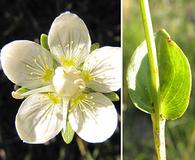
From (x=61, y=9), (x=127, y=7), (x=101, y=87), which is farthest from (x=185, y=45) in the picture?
(x=101, y=87)

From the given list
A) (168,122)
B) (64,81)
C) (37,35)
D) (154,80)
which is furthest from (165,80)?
(168,122)

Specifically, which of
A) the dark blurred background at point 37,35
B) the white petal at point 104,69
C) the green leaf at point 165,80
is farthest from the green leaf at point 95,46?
the dark blurred background at point 37,35

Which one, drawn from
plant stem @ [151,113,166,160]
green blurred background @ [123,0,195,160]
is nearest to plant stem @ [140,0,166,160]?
plant stem @ [151,113,166,160]

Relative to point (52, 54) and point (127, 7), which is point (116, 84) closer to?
point (52, 54)

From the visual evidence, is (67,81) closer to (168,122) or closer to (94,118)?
(94,118)

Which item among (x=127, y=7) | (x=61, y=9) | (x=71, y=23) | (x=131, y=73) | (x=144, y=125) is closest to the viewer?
(x=131, y=73)

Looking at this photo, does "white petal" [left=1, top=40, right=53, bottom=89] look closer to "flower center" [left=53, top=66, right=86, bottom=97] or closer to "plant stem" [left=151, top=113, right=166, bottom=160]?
"flower center" [left=53, top=66, right=86, bottom=97]

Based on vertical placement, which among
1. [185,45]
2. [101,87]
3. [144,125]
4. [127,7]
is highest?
[127,7]
